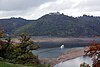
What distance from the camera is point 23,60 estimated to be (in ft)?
154

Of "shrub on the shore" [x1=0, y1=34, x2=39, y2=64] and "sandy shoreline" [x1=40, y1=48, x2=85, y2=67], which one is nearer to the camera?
"shrub on the shore" [x1=0, y1=34, x2=39, y2=64]

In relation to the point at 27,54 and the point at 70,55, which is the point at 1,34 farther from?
the point at 70,55

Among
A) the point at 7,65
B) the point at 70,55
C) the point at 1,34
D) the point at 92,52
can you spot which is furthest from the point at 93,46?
the point at 70,55

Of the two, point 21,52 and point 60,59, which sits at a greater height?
point 21,52

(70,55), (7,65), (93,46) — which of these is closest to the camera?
(93,46)

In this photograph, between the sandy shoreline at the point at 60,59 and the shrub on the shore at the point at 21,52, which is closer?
the shrub on the shore at the point at 21,52

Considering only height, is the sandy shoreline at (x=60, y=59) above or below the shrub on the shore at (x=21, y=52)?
below

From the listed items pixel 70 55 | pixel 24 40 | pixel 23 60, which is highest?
pixel 24 40

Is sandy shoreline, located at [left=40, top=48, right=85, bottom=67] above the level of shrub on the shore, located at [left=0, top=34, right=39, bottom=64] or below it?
below

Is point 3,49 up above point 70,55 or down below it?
above

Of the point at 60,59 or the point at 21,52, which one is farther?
the point at 60,59

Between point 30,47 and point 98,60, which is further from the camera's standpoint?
point 30,47

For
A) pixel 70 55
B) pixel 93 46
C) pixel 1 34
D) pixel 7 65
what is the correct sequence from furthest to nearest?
pixel 70 55
pixel 1 34
pixel 7 65
pixel 93 46

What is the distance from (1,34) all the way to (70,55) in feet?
283
